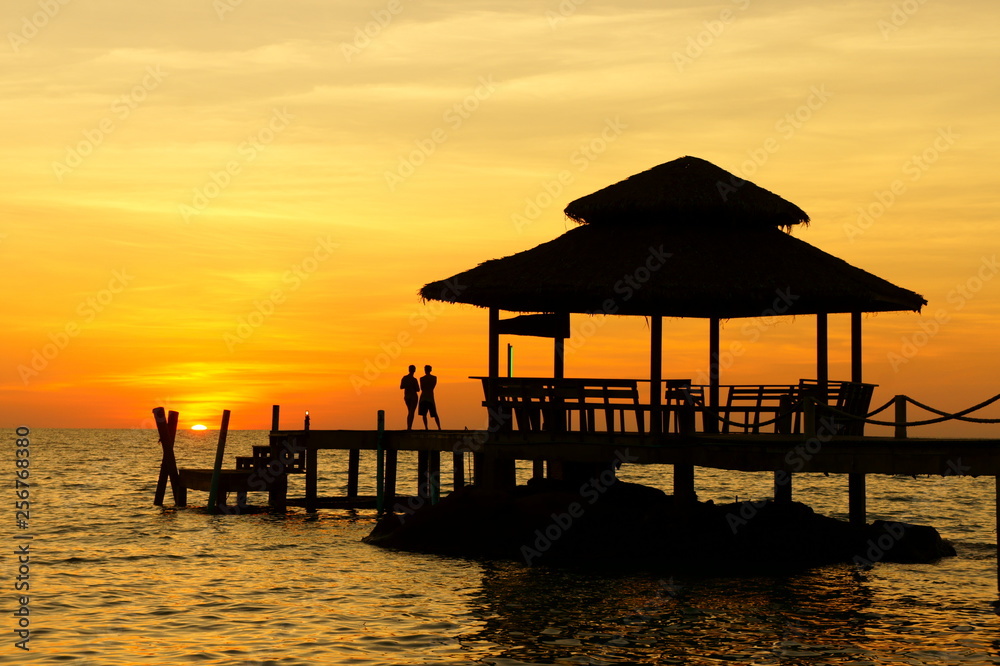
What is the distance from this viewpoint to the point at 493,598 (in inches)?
758

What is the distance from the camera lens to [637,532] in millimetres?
22625

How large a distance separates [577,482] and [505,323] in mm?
3650

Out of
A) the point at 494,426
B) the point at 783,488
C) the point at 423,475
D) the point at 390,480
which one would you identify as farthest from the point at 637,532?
the point at 390,480

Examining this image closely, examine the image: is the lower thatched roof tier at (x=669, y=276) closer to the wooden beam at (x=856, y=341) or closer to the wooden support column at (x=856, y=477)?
the wooden beam at (x=856, y=341)

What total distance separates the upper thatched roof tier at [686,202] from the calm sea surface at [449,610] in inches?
298

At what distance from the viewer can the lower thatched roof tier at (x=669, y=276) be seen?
23.1m

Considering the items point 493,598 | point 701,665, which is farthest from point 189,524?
point 701,665

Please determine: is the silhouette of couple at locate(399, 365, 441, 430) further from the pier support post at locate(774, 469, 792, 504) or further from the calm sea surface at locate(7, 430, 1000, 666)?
the pier support post at locate(774, 469, 792, 504)

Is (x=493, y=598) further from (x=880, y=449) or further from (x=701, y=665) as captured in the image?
(x=880, y=449)

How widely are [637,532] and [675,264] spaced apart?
5.25 metres

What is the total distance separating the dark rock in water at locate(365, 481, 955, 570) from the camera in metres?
22.5

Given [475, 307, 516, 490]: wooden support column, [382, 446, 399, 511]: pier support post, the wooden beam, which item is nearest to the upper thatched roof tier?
the wooden beam

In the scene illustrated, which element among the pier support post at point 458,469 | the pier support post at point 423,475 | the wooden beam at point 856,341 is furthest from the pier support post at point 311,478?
the wooden beam at point 856,341

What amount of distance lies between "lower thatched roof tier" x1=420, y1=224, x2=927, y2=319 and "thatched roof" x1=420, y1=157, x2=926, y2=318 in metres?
0.03
